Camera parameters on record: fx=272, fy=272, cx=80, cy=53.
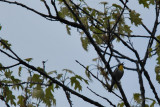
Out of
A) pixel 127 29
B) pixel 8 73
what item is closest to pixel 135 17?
pixel 127 29

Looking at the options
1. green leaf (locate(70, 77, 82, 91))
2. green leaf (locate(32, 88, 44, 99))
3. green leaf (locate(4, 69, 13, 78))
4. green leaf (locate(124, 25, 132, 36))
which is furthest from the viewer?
green leaf (locate(4, 69, 13, 78))

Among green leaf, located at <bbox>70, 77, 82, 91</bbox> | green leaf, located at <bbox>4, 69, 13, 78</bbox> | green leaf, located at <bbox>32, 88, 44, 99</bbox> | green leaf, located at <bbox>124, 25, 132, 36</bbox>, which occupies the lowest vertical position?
green leaf, located at <bbox>32, 88, 44, 99</bbox>

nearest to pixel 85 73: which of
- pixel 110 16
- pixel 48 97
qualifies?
pixel 48 97

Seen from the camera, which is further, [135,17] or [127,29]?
[127,29]

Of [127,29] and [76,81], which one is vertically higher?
[127,29]

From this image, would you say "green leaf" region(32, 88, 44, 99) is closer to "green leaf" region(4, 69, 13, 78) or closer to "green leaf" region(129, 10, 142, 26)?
"green leaf" region(4, 69, 13, 78)

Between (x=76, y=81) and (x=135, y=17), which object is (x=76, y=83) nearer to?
(x=76, y=81)

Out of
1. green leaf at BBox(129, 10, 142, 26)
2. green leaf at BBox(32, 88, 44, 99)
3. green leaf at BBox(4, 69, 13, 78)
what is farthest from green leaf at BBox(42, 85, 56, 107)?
green leaf at BBox(129, 10, 142, 26)

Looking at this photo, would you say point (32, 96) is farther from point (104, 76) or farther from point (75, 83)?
point (104, 76)

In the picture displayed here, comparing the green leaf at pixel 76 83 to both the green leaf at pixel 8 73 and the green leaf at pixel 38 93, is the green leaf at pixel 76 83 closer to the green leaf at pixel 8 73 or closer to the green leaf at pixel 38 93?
the green leaf at pixel 38 93

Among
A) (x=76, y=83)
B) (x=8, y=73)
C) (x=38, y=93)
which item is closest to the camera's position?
(x=38, y=93)

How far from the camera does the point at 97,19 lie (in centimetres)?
472

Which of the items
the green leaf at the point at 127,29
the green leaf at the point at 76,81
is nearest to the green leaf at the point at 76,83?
the green leaf at the point at 76,81

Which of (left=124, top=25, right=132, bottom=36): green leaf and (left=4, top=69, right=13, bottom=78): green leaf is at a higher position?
(left=124, top=25, right=132, bottom=36): green leaf
